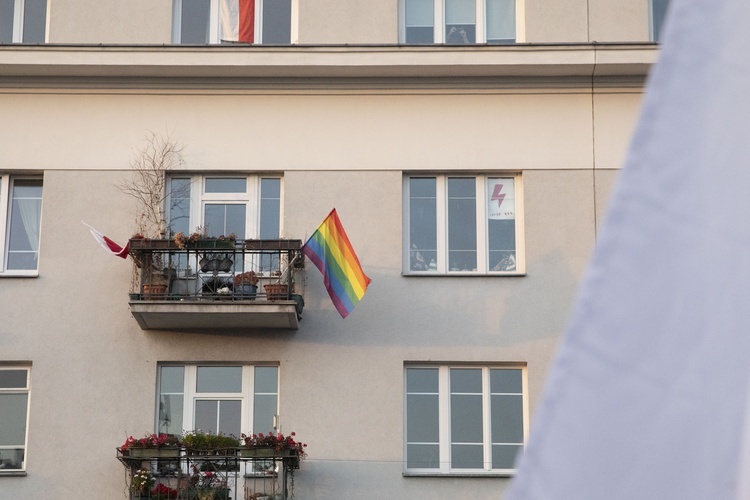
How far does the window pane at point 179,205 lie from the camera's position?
1748 cm

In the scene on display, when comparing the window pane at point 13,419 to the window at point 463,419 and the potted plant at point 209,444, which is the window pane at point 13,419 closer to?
the potted plant at point 209,444

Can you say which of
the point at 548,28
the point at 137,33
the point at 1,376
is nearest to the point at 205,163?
the point at 137,33

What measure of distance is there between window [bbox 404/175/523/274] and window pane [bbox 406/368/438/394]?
138 centimetres

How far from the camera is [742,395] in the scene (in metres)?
1.72

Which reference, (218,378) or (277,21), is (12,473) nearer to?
(218,378)

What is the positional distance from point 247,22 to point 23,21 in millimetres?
3222

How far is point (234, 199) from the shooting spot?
17453 mm

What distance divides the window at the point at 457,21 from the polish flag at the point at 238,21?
212 centimetres

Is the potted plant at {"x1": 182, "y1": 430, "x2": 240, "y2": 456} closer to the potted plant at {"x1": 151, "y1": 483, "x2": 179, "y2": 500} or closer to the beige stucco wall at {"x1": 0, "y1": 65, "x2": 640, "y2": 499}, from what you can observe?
the potted plant at {"x1": 151, "y1": 483, "x2": 179, "y2": 500}

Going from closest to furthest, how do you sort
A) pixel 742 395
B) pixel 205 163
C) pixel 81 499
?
pixel 742 395 → pixel 81 499 → pixel 205 163

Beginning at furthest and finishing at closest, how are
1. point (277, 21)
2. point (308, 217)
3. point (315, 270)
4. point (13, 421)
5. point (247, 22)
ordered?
point (277, 21), point (247, 22), point (308, 217), point (315, 270), point (13, 421)

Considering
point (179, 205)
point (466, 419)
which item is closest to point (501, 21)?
point (179, 205)

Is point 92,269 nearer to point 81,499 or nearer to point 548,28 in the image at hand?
point 81,499

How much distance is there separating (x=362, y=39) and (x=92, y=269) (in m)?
4.85
